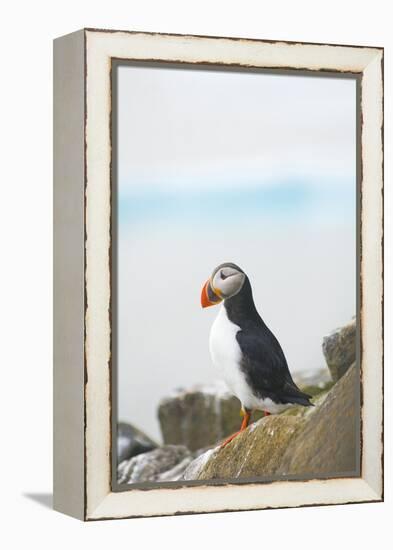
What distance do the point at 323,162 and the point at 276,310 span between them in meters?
0.70

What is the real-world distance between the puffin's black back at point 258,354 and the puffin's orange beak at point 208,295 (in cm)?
5

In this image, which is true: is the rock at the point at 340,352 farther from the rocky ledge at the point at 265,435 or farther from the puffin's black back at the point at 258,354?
the puffin's black back at the point at 258,354

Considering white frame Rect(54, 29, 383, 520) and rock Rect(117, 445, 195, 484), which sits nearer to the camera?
white frame Rect(54, 29, 383, 520)

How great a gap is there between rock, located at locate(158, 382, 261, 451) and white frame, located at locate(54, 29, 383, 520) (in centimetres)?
37

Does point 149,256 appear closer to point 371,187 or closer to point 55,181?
point 55,181

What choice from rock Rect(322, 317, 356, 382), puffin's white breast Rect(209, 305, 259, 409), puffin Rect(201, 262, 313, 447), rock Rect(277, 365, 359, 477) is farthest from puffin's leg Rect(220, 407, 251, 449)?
rock Rect(322, 317, 356, 382)

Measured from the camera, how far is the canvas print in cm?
682

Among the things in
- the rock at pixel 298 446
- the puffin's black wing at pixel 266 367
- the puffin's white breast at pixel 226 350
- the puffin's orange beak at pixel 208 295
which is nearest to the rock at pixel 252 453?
the rock at pixel 298 446

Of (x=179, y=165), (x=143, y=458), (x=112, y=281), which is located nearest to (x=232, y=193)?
(x=179, y=165)

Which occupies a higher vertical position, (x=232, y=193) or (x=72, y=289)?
(x=232, y=193)

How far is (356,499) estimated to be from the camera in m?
7.23

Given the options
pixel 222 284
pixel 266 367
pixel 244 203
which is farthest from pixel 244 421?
pixel 244 203

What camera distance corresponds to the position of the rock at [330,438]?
7.11 metres

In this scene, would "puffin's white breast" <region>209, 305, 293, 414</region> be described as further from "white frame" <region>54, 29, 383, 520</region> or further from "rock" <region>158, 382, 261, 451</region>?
"white frame" <region>54, 29, 383, 520</region>
